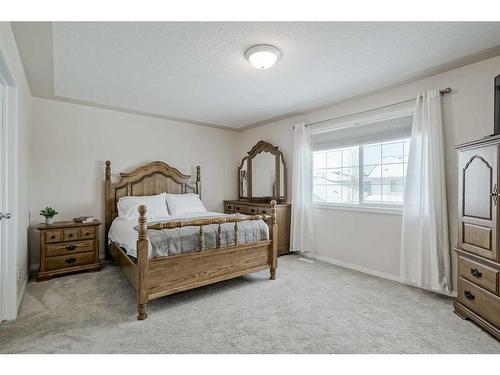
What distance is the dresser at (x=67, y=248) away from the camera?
3.08 m

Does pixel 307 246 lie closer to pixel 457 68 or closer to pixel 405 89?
pixel 405 89

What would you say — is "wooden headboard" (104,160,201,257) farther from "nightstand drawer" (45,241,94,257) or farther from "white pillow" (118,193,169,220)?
"nightstand drawer" (45,241,94,257)

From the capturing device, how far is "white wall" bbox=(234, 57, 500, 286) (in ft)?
7.93

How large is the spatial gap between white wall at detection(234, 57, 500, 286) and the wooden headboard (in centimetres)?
168

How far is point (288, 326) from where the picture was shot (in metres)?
2.03

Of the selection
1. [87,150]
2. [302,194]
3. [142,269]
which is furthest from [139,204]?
[302,194]

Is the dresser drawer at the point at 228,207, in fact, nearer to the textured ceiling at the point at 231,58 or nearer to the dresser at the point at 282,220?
the dresser at the point at 282,220

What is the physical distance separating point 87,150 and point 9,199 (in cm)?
184

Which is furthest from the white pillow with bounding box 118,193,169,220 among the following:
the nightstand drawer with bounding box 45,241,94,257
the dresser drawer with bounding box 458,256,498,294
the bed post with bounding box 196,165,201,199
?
the dresser drawer with bounding box 458,256,498,294

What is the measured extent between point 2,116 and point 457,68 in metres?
4.06

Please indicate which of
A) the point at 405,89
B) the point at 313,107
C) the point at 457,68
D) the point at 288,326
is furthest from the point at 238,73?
the point at 288,326

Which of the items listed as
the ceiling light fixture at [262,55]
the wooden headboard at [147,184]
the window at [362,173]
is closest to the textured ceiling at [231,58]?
the ceiling light fixture at [262,55]

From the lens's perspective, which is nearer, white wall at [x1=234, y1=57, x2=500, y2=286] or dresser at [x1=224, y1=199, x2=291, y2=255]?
white wall at [x1=234, y1=57, x2=500, y2=286]

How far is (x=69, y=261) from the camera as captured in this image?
3.22m
